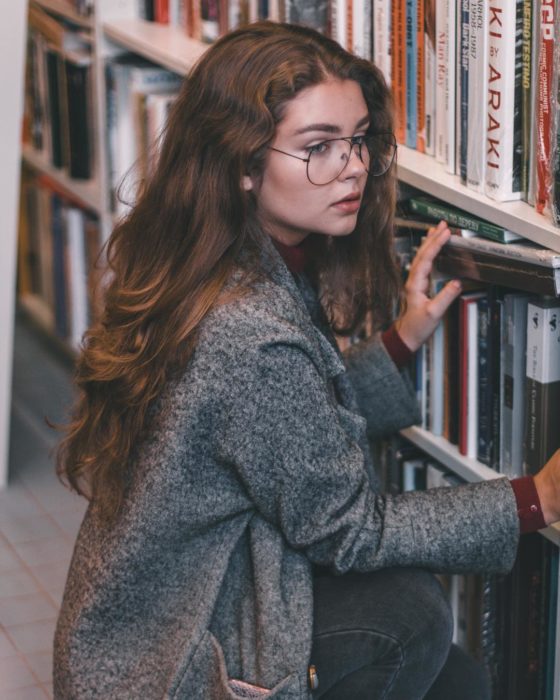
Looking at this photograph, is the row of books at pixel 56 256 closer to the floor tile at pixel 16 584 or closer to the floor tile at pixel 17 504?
the floor tile at pixel 17 504

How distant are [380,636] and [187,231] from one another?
0.48m

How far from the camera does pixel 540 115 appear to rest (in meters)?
1.35

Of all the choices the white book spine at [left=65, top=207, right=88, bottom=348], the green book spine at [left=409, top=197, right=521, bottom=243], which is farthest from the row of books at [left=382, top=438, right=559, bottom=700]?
the white book spine at [left=65, top=207, right=88, bottom=348]

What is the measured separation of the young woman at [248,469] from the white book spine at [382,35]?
0.78ft

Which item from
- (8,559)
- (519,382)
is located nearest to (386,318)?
(519,382)

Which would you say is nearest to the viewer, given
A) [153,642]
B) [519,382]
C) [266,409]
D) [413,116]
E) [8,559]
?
[266,409]

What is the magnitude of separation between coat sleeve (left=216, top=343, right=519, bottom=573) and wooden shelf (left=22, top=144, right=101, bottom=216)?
1.39 metres

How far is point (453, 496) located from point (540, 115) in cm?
42

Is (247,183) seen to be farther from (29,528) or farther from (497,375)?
(29,528)

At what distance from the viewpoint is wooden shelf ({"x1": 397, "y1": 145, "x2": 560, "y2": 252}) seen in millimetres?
1353

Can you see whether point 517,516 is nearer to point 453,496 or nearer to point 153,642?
point 453,496

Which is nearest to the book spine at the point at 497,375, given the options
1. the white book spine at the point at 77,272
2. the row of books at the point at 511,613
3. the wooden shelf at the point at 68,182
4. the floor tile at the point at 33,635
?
the row of books at the point at 511,613

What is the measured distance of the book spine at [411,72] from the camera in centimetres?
158

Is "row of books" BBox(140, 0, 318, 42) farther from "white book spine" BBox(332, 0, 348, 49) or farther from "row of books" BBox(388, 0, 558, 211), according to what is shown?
"row of books" BBox(388, 0, 558, 211)
